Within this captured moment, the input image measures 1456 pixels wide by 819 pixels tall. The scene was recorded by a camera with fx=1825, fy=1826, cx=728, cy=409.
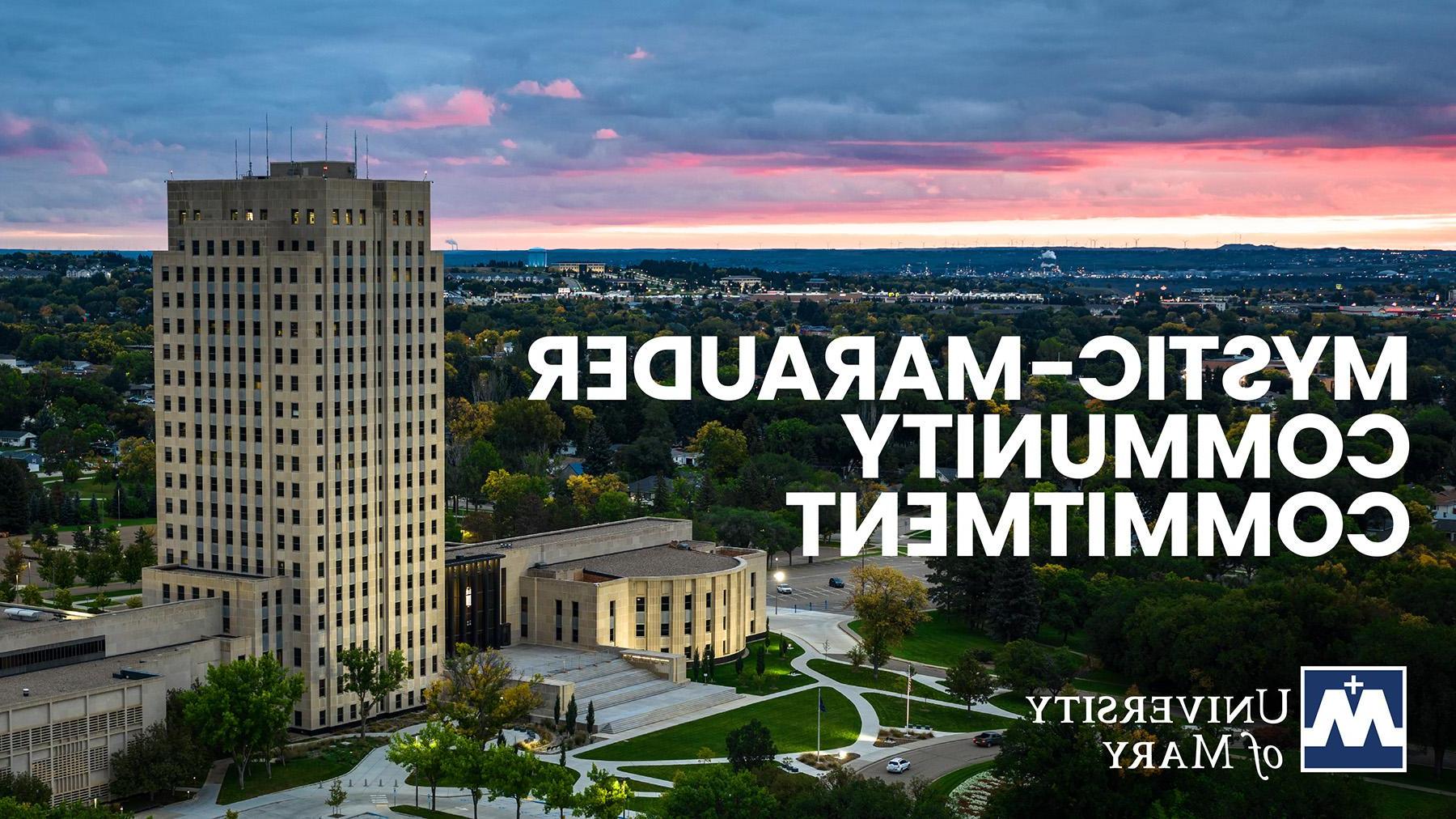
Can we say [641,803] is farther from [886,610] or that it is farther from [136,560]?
[136,560]

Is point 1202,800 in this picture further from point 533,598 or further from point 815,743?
point 533,598

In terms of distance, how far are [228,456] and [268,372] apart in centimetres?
656

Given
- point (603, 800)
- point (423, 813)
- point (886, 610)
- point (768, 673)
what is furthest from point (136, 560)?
point (603, 800)

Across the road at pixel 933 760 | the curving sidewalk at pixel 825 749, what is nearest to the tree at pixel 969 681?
the curving sidewalk at pixel 825 749

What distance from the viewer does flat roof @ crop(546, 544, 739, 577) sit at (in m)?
142

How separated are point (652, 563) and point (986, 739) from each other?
36.8 metres

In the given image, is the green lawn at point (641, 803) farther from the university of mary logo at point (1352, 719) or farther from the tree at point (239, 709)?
the university of mary logo at point (1352, 719)

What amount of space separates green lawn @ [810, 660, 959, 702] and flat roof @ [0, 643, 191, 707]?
49.9 meters

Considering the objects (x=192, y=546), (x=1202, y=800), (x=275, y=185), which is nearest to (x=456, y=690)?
(x=192, y=546)

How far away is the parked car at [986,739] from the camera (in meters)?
118

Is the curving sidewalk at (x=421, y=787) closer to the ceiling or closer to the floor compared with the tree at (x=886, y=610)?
closer to the floor

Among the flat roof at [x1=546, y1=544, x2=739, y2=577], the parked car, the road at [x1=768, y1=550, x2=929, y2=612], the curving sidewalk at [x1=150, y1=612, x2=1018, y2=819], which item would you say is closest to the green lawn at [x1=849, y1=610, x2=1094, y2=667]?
the road at [x1=768, y1=550, x2=929, y2=612]

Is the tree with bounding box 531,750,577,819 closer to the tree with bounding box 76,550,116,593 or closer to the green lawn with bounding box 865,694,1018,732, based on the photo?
the green lawn with bounding box 865,694,1018,732

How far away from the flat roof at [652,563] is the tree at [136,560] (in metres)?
41.8
